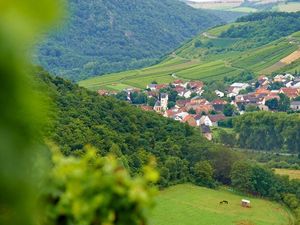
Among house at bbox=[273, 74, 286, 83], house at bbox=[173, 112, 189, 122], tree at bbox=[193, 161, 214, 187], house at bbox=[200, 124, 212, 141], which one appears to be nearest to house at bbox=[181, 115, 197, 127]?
house at bbox=[173, 112, 189, 122]

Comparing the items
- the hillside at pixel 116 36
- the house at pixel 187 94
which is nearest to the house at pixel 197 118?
the house at pixel 187 94

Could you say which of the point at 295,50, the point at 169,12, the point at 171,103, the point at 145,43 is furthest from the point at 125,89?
the point at 169,12

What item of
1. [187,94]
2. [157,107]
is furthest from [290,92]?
[157,107]

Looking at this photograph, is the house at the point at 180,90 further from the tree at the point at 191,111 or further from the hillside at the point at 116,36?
the hillside at the point at 116,36

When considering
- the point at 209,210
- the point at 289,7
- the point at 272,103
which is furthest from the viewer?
the point at 289,7

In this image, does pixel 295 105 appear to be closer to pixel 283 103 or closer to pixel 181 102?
pixel 283 103

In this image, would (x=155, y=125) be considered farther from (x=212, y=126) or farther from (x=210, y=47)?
(x=210, y=47)
